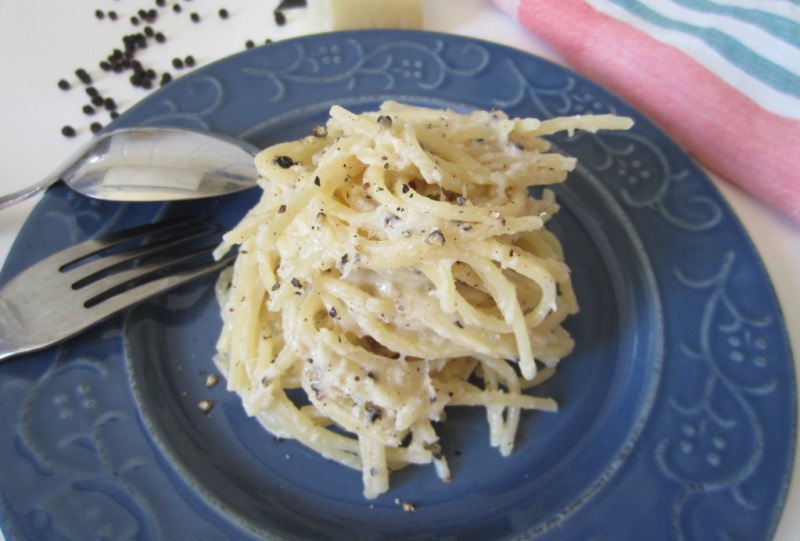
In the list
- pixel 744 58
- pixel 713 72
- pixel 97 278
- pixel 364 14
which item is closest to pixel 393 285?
pixel 97 278

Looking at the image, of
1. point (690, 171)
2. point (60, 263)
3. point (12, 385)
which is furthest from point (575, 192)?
point (12, 385)

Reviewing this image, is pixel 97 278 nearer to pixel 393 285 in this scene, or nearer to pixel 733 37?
pixel 393 285

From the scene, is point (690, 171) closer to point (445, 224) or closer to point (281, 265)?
point (445, 224)

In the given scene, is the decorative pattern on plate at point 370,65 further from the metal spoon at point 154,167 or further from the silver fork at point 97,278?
the silver fork at point 97,278

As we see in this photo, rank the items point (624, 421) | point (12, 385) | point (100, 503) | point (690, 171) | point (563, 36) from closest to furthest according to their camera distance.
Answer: point (100, 503) < point (12, 385) < point (624, 421) < point (690, 171) < point (563, 36)

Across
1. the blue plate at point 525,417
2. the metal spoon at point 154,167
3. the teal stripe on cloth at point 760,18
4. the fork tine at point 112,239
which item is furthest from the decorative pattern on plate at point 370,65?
the teal stripe on cloth at point 760,18

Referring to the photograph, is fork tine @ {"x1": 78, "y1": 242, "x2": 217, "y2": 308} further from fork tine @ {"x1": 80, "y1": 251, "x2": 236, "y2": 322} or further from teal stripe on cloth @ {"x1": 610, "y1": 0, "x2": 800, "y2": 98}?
teal stripe on cloth @ {"x1": 610, "y1": 0, "x2": 800, "y2": 98}

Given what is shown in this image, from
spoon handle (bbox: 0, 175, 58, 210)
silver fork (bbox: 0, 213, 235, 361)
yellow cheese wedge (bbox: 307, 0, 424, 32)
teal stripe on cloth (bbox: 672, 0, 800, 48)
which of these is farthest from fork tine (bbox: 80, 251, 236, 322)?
teal stripe on cloth (bbox: 672, 0, 800, 48)
